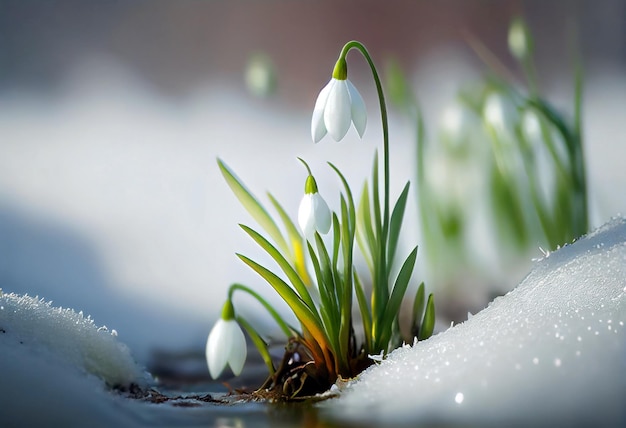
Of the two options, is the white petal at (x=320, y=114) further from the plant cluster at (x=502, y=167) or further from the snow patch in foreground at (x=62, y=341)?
the snow patch in foreground at (x=62, y=341)

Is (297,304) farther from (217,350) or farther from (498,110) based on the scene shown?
(498,110)

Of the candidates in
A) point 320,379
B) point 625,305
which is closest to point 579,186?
point 625,305

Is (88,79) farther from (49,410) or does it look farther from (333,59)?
(49,410)

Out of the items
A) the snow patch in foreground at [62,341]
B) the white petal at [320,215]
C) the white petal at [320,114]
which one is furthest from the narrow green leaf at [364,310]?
the snow patch in foreground at [62,341]

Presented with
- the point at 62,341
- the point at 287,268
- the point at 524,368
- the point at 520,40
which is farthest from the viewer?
the point at 520,40

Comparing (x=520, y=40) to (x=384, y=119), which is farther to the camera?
(x=520, y=40)

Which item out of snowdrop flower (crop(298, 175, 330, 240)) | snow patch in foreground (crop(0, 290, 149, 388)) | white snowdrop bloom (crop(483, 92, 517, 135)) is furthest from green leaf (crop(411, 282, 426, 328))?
snow patch in foreground (crop(0, 290, 149, 388))

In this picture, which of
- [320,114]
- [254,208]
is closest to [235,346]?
[254,208]

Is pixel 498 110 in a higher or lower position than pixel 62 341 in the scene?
higher

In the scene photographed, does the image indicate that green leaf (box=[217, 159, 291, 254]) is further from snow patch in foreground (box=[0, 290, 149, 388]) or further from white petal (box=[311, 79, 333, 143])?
snow patch in foreground (box=[0, 290, 149, 388])
